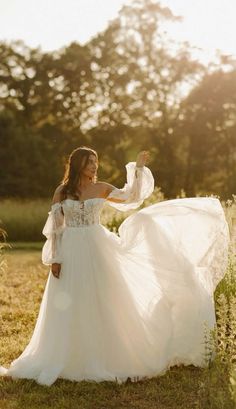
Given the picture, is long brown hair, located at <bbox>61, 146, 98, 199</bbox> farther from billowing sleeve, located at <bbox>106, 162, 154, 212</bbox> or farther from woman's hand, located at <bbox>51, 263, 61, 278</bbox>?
woman's hand, located at <bbox>51, 263, 61, 278</bbox>

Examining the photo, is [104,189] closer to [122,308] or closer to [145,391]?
[122,308]

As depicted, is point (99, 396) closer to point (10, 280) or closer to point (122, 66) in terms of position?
point (10, 280)

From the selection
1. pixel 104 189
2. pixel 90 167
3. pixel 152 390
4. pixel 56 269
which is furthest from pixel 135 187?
pixel 152 390

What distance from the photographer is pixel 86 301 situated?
19.9ft

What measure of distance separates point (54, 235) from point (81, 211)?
354mm

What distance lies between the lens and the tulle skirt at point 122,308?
601 centimetres

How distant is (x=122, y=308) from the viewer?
6121 mm

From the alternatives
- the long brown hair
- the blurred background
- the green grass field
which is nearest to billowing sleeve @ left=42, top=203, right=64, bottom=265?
the long brown hair

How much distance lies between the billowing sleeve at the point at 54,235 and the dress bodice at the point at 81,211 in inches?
2.5

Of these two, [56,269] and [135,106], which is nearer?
[56,269]

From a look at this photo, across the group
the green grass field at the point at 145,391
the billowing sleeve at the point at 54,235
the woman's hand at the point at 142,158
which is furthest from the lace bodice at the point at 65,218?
the green grass field at the point at 145,391

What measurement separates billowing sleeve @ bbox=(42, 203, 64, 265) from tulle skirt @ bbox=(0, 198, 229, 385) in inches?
2.8

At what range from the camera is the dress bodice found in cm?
617

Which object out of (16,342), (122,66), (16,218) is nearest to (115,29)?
(122,66)
